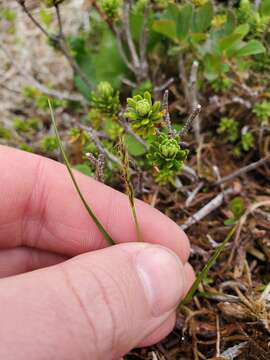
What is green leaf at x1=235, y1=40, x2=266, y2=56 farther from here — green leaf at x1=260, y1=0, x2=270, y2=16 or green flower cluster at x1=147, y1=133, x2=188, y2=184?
green flower cluster at x1=147, y1=133, x2=188, y2=184

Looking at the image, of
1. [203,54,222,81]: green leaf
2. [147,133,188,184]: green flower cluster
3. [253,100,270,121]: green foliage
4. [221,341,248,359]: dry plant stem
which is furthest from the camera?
[253,100,270,121]: green foliage

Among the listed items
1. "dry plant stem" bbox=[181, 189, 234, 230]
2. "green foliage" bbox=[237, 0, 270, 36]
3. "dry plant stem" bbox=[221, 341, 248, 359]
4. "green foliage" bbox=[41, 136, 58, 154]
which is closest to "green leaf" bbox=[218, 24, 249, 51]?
"green foliage" bbox=[237, 0, 270, 36]

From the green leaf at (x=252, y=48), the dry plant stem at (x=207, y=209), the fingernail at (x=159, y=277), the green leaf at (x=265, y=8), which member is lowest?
the dry plant stem at (x=207, y=209)

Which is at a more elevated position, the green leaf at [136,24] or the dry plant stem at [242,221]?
the green leaf at [136,24]

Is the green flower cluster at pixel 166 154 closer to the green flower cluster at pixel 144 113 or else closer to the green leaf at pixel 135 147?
the green flower cluster at pixel 144 113

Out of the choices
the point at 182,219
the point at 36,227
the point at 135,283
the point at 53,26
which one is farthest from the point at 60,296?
the point at 53,26

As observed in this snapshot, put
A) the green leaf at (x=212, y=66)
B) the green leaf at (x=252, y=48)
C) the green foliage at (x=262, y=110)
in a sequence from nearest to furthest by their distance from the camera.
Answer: the green leaf at (x=252, y=48) < the green leaf at (x=212, y=66) < the green foliage at (x=262, y=110)

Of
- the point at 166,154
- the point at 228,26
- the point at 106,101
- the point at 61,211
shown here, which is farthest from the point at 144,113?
the point at 228,26

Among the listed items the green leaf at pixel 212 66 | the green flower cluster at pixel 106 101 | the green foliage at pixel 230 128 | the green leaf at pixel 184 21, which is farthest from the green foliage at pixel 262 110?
the green flower cluster at pixel 106 101
